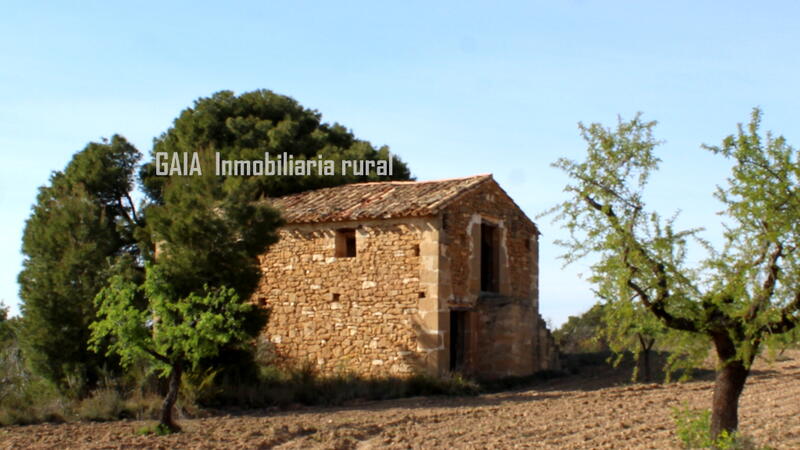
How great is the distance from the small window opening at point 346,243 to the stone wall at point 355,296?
0.12 meters

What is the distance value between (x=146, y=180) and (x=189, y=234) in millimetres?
10346

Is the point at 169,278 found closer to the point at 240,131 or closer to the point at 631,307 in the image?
the point at 631,307

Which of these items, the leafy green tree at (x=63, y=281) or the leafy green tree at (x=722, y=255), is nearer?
the leafy green tree at (x=722, y=255)

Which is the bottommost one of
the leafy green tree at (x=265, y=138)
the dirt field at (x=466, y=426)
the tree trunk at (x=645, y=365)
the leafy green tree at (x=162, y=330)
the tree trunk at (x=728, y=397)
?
the dirt field at (x=466, y=426)

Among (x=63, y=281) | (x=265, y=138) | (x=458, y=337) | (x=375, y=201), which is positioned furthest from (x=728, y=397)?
(x=265, y=138)

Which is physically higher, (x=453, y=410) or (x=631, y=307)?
(x=631, y=307)

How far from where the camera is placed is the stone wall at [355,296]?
16625 mm

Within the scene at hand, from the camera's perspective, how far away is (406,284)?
1678 cm

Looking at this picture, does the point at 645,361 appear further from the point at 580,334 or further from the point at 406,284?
the point at 580,334

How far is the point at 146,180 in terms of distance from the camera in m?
23.6

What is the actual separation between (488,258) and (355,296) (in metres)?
3.49

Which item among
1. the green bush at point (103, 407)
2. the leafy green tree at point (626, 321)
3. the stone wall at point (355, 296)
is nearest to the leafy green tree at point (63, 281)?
the green bush at point (103, 407)

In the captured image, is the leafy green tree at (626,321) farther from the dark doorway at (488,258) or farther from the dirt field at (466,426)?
the dark doorway at (488,258)

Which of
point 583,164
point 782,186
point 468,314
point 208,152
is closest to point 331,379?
point 468,314
